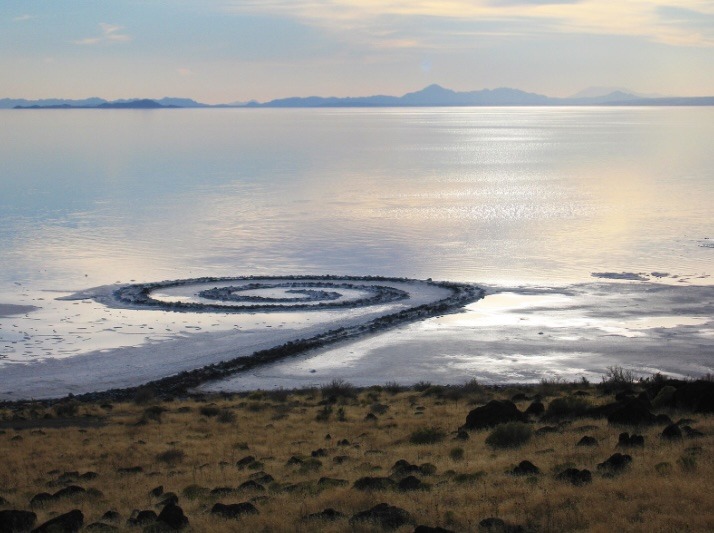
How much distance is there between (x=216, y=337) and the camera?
3816cm

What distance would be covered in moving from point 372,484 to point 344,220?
59364mm

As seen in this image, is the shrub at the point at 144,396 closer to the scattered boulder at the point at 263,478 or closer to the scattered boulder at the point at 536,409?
the scattered boulder at the point at 263,478

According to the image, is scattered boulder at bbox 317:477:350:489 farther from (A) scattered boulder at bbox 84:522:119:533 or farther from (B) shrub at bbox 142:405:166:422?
(B) shrub at bbox 142:405:166:422

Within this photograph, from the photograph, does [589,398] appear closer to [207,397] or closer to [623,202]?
[207,397]

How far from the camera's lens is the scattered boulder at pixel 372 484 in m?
16.4

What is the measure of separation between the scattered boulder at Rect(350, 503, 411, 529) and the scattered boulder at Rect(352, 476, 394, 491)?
1727 millimetres

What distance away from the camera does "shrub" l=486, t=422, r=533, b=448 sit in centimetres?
1997

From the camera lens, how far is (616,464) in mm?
16438

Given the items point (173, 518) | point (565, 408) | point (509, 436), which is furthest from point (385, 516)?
point (565, 408)

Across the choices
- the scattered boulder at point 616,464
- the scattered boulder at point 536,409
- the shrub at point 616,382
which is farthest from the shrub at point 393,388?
the scattered boulder at point 616,464

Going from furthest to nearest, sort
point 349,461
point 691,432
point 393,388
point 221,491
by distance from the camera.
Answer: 1. point 393,388
2. point 349,461
3. point 691,432
4. point 221,491

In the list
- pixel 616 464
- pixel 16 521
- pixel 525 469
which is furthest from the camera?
pixel 525 469

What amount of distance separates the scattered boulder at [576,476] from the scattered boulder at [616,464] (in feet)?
1.52

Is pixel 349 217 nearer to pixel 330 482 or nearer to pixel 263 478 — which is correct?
pixel 263 478
